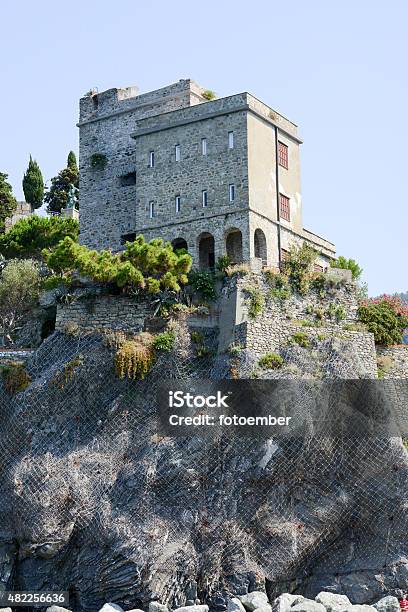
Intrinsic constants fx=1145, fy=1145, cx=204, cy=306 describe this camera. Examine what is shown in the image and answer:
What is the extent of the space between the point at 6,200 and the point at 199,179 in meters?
17.7

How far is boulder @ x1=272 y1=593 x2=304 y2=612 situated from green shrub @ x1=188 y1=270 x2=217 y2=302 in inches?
412

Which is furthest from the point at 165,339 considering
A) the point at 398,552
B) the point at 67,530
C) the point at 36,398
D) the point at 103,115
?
the point at 103,115

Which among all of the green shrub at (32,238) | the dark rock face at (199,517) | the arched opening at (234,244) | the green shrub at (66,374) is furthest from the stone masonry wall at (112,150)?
the dark rock face at (199,517)

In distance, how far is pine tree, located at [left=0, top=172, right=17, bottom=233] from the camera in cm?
5341

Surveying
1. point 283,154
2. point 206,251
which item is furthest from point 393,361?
point 283,154

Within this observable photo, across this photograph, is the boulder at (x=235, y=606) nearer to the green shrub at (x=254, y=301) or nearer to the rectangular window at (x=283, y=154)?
the green shrub at (x=254, y=301)

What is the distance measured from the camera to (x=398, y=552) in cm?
3077

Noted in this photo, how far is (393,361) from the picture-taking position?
37.2 metres

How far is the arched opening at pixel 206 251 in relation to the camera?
38938mm

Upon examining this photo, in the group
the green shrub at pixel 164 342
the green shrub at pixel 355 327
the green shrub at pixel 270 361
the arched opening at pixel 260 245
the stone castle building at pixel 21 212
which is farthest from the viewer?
the stone castle building at pixel 21 212

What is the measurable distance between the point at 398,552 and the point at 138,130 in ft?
59.1

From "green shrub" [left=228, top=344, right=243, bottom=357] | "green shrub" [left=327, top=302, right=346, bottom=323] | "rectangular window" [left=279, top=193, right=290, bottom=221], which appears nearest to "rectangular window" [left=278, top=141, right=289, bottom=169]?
"rectangular window" [left=279, top=193, right=290, bottom=221]

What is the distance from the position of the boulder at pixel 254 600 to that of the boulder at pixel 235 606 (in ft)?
1.25
